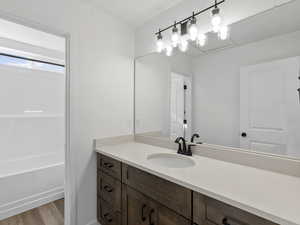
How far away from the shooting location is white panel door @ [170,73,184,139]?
166 cm

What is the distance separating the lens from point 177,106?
171 centimetres

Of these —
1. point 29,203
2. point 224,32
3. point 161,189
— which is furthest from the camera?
point 29,203

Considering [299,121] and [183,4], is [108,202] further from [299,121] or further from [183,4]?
[183,4]

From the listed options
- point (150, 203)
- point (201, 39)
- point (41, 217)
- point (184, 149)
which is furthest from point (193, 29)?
point (41, 217)

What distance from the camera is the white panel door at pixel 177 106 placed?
1656 mm

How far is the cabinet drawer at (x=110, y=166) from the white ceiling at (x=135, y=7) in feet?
5.14

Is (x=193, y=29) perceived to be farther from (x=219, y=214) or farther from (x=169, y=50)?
(x=219, y=214)

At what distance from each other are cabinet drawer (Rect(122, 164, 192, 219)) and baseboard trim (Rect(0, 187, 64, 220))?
4.92 ft

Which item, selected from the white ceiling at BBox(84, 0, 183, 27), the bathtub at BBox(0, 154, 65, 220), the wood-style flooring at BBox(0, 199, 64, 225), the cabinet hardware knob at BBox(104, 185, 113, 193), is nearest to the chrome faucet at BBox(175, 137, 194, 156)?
the cabinet hardware knob at BBox(104, 185, 113, 193)

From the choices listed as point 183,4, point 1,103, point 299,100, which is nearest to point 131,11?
point 183,4

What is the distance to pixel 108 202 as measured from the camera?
1.52 meters

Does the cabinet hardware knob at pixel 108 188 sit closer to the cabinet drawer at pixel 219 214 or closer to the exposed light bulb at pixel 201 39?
the cabinet drawer at pixel 219 214

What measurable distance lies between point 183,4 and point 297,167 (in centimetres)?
161

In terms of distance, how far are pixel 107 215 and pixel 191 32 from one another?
74.3 inches
